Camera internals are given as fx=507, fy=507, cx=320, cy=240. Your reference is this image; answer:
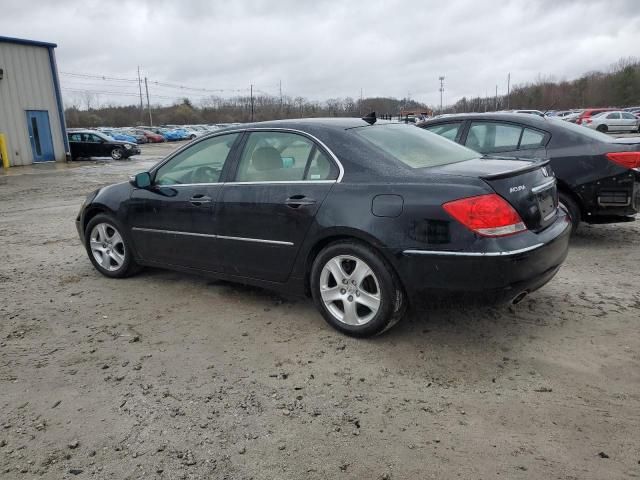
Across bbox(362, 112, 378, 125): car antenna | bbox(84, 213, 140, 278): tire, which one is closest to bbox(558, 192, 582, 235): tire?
bbox(362, 112, 378, 125): car antenna

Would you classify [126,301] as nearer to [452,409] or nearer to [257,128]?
[257,128]

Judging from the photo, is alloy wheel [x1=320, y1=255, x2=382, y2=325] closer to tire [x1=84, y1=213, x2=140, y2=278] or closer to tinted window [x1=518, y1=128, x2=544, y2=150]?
tire [x1=84, y1=213, x2=140, y2=278]

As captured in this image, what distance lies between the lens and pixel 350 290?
11.8 ft

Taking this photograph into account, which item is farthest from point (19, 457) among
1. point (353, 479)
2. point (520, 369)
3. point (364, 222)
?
point (520, 369)

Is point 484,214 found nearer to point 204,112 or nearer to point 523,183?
point 523,183

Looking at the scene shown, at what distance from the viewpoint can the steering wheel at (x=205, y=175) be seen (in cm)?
440

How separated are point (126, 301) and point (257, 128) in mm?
1960

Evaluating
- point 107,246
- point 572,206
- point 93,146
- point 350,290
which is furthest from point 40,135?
point 350,290

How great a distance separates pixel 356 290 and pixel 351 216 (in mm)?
527

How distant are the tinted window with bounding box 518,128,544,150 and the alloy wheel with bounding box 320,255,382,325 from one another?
356 cm

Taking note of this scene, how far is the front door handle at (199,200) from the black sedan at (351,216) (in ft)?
0.05

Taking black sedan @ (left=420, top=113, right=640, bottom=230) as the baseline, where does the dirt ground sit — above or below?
below

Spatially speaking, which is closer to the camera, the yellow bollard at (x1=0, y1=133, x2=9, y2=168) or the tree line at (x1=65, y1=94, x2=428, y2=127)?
the yellow bollard at (x1=0, y1=133, x2=9, y2=168)

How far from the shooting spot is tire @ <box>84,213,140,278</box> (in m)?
5.09
